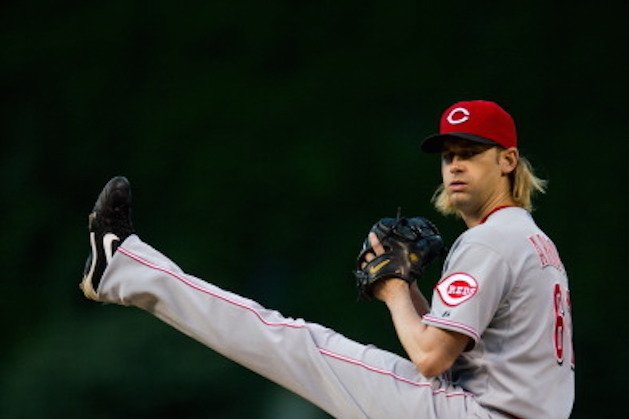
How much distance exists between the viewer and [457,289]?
2996 millimetres

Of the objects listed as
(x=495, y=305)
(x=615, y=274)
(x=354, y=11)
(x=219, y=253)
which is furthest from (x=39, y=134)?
(x=495, y=305)

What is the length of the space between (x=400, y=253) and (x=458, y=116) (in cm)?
38

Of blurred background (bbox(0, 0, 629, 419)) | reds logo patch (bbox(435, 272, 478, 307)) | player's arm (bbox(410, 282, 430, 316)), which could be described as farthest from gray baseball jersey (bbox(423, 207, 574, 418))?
blurred background (bbox(0, 0, 629, 419))

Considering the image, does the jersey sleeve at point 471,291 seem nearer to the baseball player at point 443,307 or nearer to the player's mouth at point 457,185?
the baseball player at point 443,307

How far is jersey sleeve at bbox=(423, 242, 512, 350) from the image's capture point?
9.73 ft

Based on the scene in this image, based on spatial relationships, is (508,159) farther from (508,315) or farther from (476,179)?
(508,315)

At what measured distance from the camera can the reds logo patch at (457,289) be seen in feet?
9.78

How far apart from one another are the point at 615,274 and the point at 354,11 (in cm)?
153

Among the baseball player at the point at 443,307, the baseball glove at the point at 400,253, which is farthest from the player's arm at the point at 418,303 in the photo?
the baseball glove at the point at 400,253

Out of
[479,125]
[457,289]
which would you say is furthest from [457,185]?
[457,289]

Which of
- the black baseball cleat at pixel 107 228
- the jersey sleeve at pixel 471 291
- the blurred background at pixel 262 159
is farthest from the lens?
the blurred background at pixel 262 159

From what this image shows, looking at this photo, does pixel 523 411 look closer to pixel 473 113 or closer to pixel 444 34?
pixel 473 113

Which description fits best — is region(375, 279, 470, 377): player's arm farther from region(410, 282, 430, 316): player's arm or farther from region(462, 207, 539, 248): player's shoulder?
region(410, 282, 430, 316): player's arm

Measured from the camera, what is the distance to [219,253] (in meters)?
5.17
